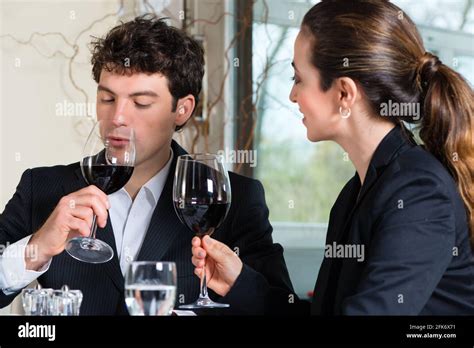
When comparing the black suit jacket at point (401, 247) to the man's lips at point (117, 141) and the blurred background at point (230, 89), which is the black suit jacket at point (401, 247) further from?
the blurred background at point (230, 89)

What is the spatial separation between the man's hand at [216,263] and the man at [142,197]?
29 centimetres

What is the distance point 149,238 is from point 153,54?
509mm

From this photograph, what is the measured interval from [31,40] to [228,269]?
2471 millimetres

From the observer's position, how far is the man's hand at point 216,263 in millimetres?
1456

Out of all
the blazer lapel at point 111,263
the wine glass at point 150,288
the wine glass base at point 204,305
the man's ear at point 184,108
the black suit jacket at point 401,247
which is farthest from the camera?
the man's ear at point 184,108

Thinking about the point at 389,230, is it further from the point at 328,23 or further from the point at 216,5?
the point at 216,5

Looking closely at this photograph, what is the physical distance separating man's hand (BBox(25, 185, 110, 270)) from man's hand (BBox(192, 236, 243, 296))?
0.18m

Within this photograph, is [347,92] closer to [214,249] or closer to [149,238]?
[214,249]

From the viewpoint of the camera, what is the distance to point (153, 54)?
6.78 feet

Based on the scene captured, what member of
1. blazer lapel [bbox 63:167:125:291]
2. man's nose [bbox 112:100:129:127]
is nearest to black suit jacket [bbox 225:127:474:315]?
blazer lapel [bbox 63:167:125:291]

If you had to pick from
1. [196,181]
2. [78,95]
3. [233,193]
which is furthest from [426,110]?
[78,95]

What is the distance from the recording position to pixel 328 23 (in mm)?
1574

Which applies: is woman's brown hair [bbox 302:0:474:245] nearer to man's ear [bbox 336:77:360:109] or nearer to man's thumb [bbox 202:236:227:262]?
man's ear [bbox 336:77:360:109]

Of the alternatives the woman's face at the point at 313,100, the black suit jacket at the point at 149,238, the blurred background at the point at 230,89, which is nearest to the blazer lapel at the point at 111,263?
the black suit jacket at the point at 149,238
